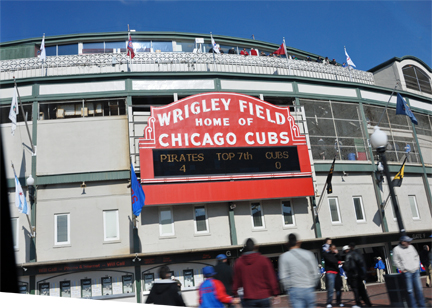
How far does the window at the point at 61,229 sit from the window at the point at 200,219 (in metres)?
5.67

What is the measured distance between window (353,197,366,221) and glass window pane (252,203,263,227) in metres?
5.51

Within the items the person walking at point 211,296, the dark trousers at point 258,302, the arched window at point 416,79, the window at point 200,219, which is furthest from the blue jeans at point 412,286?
the arched window at point 416,79

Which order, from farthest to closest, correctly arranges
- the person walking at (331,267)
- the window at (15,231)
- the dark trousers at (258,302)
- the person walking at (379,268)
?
the person walking at (379,268) < the window at (15,231) < the person walking at (331,267) < the dark trousers at (258,302)

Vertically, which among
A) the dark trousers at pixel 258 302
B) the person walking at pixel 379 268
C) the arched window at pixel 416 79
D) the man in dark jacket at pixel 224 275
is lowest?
the person walking at pixel 379 268

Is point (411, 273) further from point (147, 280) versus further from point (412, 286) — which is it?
point (147, 280)

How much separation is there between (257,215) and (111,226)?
682 centimetres

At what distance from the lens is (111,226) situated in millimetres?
17234

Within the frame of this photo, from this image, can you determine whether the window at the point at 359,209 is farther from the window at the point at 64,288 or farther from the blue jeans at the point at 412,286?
the window at the point at 64,288

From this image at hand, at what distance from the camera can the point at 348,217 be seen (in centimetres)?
2006

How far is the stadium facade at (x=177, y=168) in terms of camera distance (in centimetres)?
1673

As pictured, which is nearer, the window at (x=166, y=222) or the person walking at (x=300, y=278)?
the person walking at (x=300, y=278)

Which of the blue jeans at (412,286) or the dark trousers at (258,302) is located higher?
the dark trousers at (258,302)

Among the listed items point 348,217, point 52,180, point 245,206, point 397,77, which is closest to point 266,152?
point 245,206

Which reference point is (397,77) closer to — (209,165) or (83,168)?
(209,165)
